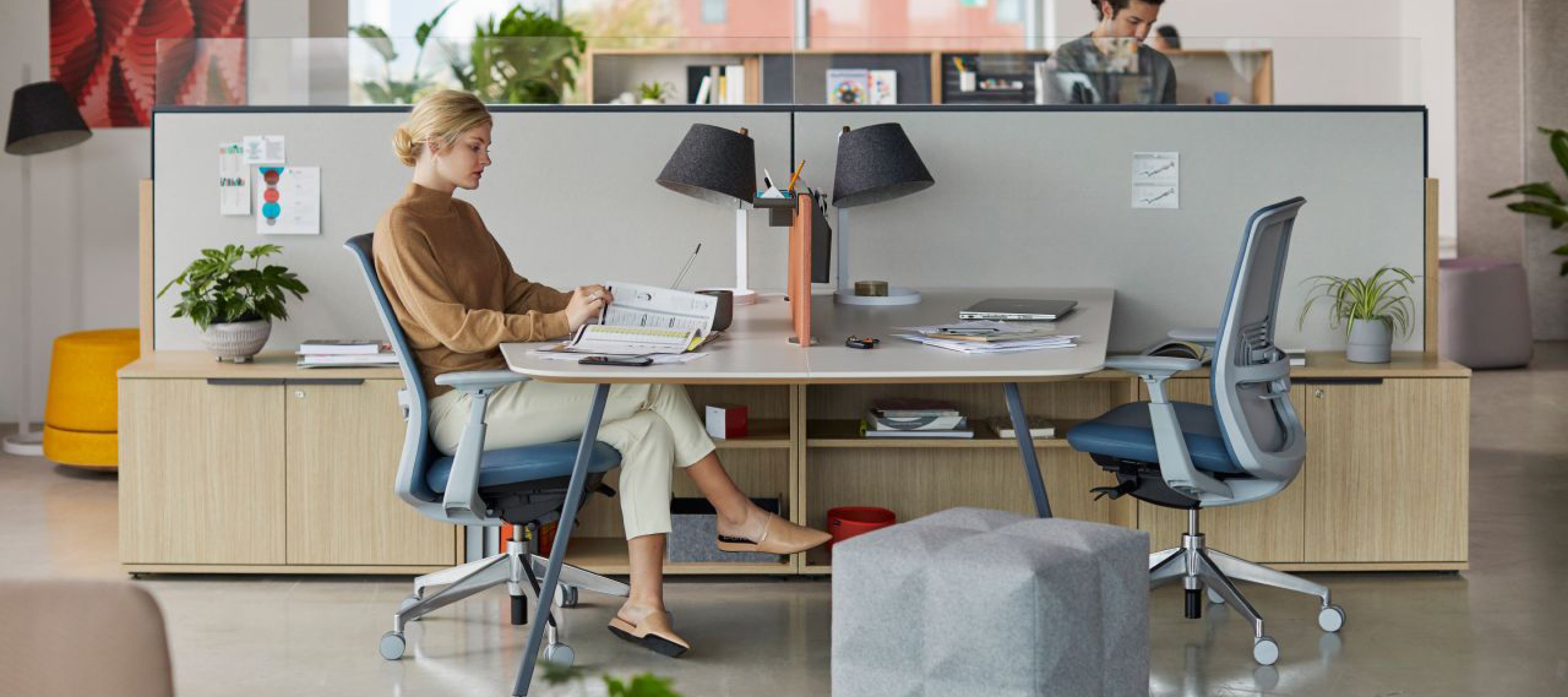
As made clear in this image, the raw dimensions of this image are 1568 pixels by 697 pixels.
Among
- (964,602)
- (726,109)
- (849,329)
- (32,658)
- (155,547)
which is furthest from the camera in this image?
(726,109)

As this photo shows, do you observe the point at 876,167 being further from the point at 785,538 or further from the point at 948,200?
the point at 785,538

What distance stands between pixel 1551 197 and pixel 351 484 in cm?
711

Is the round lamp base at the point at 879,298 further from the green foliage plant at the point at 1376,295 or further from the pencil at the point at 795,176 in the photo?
the green foliage plant at the point at 1376,295

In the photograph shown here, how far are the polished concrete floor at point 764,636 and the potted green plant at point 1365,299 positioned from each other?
0.67m

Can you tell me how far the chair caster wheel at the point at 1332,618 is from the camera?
147 inches

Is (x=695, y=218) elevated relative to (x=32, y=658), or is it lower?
elevated

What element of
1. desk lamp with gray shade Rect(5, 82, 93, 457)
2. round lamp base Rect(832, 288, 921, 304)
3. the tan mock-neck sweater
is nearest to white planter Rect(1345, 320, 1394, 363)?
round lamp base Rect(832, 288, 921, 304)

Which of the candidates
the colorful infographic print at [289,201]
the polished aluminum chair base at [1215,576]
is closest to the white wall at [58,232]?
the colorful infographic print at [289,201]

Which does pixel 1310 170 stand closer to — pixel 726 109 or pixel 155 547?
pixel 726 109

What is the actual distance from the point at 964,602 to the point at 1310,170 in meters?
2.33

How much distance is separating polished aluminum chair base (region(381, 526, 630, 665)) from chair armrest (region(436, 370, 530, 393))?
58cm

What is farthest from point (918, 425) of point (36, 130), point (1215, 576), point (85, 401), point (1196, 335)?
point (36, 130)

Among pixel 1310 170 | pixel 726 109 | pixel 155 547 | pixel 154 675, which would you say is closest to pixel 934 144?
pixel 726 109

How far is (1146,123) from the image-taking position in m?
4.46
